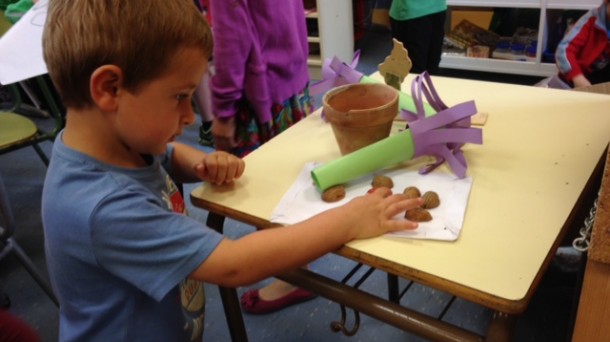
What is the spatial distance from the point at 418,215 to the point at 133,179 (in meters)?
0.40

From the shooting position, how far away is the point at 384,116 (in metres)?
0.81

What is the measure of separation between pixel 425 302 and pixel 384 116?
82cm

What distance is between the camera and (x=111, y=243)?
2.05ft

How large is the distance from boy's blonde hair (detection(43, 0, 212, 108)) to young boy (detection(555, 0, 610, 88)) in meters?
1.86

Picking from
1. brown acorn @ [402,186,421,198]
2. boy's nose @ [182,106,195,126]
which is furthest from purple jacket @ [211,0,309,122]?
brown acorn @ [402,186,421,198]

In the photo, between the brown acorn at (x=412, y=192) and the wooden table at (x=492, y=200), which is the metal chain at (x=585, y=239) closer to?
the wooden table at (x=492, y=200)

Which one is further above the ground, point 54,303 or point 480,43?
point 480,43

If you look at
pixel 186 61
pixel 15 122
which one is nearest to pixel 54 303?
pixel 15 122

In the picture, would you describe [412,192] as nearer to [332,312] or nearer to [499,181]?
[499,181]

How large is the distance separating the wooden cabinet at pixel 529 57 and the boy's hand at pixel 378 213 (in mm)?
2278

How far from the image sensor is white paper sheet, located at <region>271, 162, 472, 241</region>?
0.65m

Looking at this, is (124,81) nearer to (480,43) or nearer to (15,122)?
(15,122)

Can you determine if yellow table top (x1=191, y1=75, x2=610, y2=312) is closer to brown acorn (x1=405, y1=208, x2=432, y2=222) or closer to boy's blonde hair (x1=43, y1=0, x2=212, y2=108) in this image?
brown acorn (x1=405, y1=208, x2=432, y2=222)

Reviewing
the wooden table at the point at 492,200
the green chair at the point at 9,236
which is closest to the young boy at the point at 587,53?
the wooden table at the point at 492,200
